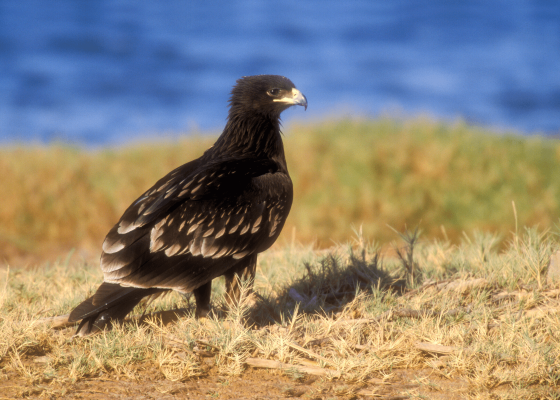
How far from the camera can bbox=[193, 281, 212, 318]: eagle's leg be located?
4.02 m

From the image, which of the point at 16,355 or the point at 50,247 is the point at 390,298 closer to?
the point at 16,355

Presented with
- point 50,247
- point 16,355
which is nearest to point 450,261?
point 16,355

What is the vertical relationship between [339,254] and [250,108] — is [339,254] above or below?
below

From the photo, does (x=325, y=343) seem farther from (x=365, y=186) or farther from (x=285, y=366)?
(x=365, y=186)

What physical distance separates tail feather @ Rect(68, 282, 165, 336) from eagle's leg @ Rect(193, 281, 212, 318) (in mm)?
345

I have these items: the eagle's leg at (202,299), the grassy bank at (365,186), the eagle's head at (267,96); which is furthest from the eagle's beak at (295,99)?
the grassy bank at (365,186)

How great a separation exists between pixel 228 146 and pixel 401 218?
5003 mm

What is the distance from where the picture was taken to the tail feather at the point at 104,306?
360 centimetres

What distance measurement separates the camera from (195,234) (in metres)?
3.80

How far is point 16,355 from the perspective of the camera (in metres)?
3.35

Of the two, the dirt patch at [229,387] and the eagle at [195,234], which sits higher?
the eagle at [195,234]

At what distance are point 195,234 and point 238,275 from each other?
0.49 metres

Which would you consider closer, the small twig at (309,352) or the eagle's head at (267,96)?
the small twig at (309,352)

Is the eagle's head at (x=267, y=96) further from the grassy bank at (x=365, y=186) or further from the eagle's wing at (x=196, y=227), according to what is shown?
the grassy bank at (x=365, y=186)
